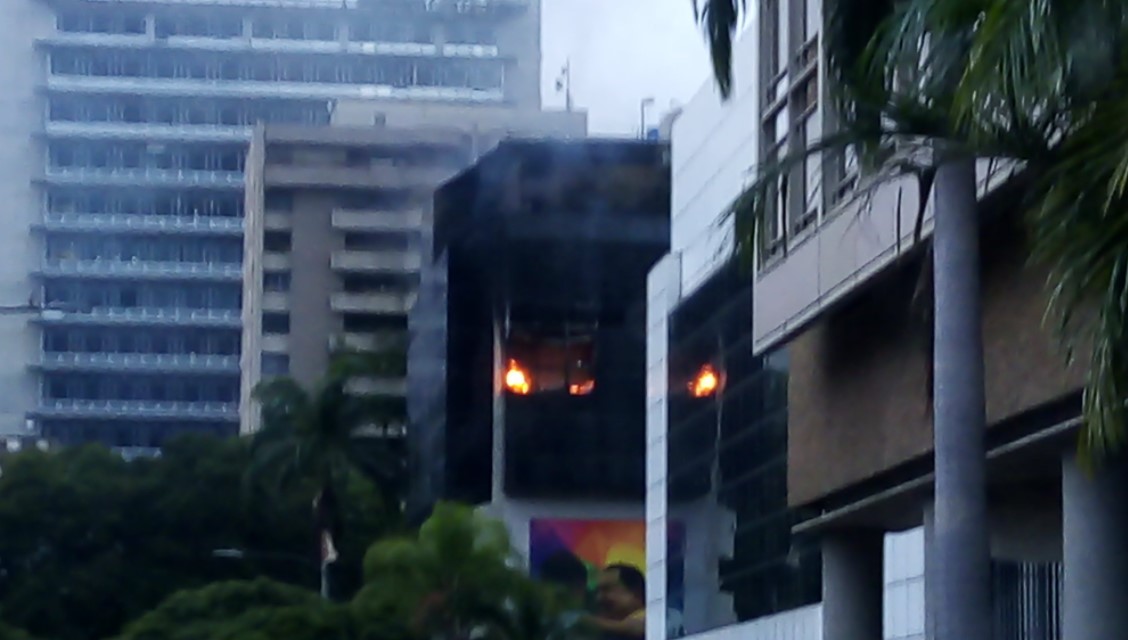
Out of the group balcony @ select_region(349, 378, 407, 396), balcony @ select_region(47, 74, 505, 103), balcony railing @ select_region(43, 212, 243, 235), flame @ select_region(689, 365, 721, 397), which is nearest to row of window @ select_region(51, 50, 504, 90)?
balcony @ select_region(47, 74, 505, 103)

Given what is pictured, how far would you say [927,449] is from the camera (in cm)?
1491

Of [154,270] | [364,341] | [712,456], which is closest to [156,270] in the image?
[154,270]

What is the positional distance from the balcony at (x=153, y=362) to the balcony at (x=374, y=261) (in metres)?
11.9

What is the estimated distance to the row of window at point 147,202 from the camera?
104 metres

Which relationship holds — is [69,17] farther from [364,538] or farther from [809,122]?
[809,122]

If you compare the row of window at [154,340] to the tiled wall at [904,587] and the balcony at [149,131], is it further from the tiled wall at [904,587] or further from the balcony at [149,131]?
the tiled wall at [904,587]

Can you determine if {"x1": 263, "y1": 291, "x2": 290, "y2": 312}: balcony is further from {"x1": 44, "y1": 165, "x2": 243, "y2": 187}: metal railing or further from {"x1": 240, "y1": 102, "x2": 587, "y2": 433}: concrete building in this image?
{"x1": 44, "y1": 165, "x2": 243, "y2": 187}: metal railing

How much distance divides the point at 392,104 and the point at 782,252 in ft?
274

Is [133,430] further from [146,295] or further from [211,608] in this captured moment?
[211,608]

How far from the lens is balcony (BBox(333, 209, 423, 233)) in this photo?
93.1 metres

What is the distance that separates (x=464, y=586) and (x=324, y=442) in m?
22.3

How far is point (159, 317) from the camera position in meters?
104

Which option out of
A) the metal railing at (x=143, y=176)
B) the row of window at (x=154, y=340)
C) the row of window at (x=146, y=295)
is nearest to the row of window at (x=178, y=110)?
the metal railing at (x=143, y=176)

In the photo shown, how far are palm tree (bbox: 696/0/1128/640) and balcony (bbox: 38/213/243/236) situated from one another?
90.9 m
